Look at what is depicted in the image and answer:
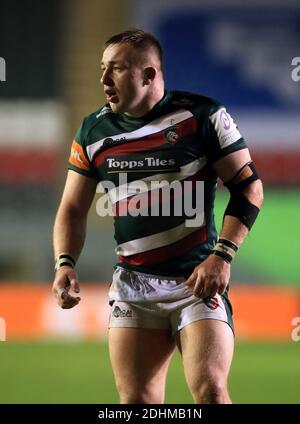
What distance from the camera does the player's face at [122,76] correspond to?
4.25 metres

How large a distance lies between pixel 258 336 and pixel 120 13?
7.29 m

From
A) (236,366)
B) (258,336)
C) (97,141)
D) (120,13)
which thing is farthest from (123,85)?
(120,13)

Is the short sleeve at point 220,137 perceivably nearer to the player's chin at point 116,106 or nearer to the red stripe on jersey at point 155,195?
the red stripe on jersey at point 155,195

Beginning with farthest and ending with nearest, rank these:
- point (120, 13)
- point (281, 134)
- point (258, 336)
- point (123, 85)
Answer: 1. point (120, 13)
2. point (281, 134)
3. point (258, 336)
4. point (123, 85)

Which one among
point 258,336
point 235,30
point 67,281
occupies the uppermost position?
point 235,30

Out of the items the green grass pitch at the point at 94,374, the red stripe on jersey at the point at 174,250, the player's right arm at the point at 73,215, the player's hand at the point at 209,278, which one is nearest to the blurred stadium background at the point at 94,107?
the green grass pitch at the point at 94,374

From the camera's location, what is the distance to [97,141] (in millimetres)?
4434

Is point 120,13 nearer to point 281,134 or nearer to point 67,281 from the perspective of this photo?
point 281,134

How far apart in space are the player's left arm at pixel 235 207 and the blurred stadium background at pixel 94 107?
337 inches

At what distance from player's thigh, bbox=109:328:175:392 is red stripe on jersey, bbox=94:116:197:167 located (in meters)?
0.77

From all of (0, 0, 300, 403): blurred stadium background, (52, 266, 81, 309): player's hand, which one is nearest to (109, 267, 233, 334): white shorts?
(52, 266, 81, 309): player's hand

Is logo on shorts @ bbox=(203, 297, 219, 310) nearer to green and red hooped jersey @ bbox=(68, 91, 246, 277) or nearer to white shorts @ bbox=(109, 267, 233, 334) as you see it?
white shorts @ bbox=(109, 267, 233, 334)

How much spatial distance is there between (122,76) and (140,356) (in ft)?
3.91

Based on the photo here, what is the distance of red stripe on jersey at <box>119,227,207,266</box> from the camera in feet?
14.2
